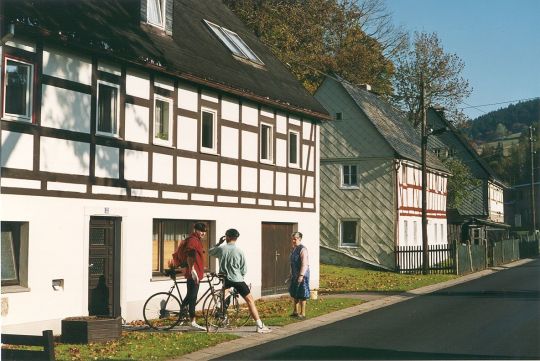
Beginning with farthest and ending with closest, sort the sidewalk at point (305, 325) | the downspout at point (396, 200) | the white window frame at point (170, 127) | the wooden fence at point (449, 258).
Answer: the downspout at point (396, 200)
the wooden fence at point (449, 258)
the white window frame at point (170, 127)
the sidewalk at point (305, 325)

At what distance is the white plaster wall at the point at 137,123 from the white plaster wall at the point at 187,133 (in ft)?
4.77

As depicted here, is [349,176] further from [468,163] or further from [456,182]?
[468,163]

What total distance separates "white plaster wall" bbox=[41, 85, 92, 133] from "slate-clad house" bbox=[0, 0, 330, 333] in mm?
27

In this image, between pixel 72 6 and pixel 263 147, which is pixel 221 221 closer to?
pixel 263 147

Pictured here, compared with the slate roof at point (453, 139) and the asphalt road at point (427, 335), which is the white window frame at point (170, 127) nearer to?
the asphalt road at point (427, 335)

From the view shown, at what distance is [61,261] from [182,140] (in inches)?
218

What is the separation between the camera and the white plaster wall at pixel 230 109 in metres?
22.3

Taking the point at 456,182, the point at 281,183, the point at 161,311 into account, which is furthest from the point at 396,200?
the point at 161,311

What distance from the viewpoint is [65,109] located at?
16.0 meters

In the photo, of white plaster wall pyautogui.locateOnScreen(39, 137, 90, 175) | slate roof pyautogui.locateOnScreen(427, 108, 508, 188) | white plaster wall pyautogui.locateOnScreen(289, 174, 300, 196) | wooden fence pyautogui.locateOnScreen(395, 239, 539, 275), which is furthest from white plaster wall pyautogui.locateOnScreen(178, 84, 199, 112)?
slate roof pyautogui.locateOnScreen(427, 108, 508, 188)

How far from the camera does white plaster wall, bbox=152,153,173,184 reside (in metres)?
19.0

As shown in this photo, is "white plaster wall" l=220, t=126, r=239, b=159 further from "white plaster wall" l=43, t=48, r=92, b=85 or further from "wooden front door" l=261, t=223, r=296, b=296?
"white plaster wall" l=43, t=48, r=92, b=85

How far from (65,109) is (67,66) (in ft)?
2.79

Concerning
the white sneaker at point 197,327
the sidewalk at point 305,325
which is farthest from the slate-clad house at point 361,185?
the white sneaker at point 197,327
